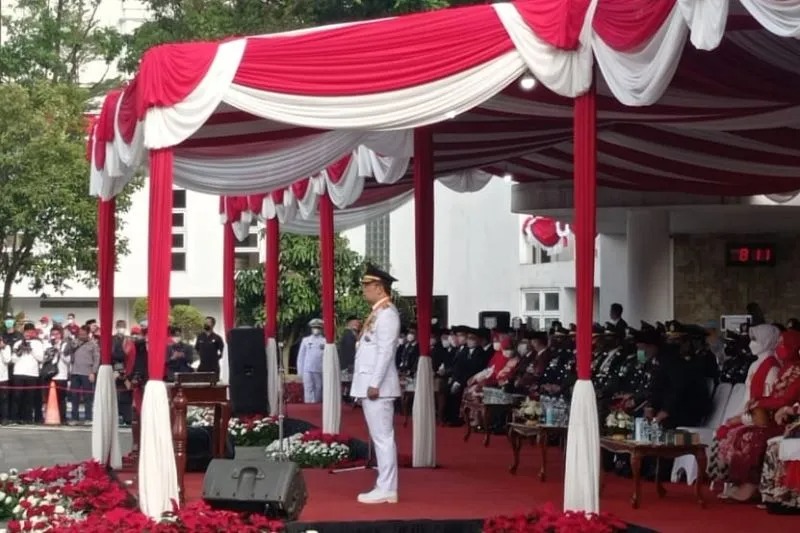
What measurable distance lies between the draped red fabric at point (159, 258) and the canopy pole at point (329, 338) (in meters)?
5.29

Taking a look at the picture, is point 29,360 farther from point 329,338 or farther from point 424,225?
point 424,225

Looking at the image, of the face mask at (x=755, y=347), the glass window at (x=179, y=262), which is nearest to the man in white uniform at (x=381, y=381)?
the face mask at (x=755, y=347)

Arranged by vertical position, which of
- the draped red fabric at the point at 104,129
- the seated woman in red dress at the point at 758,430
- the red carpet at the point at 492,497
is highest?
the draped red fabric at the point at 104,129

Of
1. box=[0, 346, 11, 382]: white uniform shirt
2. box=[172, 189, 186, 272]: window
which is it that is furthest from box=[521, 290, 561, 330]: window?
box=[0, 346, 11, 382]: white uniform shirt

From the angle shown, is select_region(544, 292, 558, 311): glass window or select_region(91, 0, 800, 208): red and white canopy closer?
select_region(91, 0, 800, 208): red and white canopy

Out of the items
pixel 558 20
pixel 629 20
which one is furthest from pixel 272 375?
pixel 629 20

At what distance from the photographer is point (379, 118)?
1014 cm

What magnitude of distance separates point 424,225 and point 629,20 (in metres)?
4.58

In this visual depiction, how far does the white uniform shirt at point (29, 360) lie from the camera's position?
21.8 metres

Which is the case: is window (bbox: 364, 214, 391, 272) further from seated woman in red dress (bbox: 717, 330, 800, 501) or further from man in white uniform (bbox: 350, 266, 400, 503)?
seated woman in red dress (bbox: 717, 330, 800, 501)

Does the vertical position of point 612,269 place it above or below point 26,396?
above

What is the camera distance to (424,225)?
13.2 meters

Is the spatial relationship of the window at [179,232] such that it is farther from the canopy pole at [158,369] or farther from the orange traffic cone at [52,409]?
the canopy pole at [158,369]

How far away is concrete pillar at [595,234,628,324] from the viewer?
25305 mm
